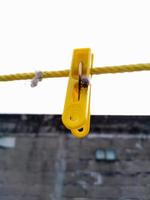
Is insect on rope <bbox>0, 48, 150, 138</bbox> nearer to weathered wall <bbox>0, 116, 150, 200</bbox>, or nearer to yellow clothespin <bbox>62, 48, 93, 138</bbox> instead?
yellow clothespin <bbox>62, 48, 93, 138</bbox>


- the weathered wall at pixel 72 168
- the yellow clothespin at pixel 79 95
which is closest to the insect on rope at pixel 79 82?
the yellow clothespin at pixel 79 95

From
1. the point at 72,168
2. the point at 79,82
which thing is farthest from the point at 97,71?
the point at 72,168

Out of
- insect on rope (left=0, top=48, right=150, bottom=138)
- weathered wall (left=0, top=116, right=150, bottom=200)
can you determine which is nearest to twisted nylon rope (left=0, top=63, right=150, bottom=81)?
insect on rope (left=0, top=48, right=150, bottom=138)

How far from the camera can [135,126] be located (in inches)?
151

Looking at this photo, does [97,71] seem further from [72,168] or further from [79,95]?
[72,168]

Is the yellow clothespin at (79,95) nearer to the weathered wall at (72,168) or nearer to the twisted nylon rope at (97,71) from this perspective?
the twisted nylon rope at (97,71)

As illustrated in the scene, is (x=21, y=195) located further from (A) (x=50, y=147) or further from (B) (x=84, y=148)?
(B) (x=84, y=148)

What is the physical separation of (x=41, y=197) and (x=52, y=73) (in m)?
2.87

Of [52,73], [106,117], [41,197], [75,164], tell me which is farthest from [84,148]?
[52,73]

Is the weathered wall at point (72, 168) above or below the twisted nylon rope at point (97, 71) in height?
below

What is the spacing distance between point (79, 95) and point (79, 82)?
5 centimetres

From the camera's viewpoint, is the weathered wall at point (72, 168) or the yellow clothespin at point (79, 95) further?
the weathered wall at point (72, 168)

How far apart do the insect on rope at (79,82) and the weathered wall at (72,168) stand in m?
2.72

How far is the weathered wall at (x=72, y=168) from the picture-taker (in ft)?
12.1
